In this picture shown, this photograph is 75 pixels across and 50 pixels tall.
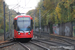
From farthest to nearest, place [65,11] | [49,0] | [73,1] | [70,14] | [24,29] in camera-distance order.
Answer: [49,0], [65,11], [70,14], [73,1], [24,29]

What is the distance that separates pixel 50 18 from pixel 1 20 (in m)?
12.6

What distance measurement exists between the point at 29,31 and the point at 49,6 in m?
21.0

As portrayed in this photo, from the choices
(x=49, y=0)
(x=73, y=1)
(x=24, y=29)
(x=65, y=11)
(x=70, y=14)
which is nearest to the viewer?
(x=24, y=29)

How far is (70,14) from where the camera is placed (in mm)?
23203

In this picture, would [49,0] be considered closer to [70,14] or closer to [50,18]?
[50,18]

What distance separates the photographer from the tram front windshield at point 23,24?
16641 millimetres

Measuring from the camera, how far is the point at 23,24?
1675 cm

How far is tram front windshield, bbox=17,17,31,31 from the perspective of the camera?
16.6 metres

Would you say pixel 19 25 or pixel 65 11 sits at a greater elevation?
pixel 65 11

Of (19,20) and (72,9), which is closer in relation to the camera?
(19,20)

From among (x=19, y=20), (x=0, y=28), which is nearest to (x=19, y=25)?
(x=19, y=20)

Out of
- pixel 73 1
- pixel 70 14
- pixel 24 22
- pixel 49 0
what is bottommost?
pixel 24 22

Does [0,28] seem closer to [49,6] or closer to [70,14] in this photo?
[49,6]

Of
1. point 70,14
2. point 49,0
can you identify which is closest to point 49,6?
point 49,0
